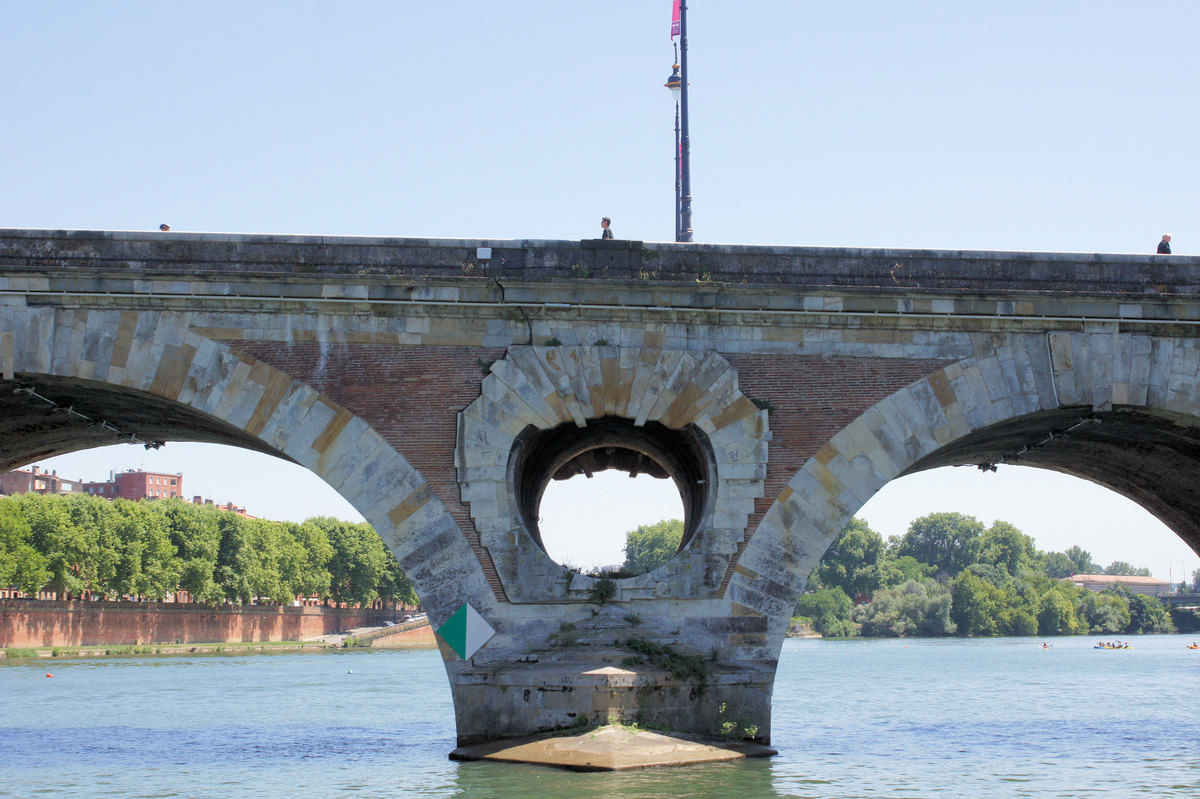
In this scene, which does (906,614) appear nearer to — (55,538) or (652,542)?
(652,542)

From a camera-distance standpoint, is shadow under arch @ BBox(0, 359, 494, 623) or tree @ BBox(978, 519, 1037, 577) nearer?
shadow under arch @ BBox(0, 359, 494, 623)

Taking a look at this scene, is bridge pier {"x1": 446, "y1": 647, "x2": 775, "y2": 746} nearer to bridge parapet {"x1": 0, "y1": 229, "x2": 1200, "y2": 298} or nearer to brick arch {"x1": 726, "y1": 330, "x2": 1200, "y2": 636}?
brick arch {"x1": 726, "y1": 330, "x2": 1200, "y2": 636}

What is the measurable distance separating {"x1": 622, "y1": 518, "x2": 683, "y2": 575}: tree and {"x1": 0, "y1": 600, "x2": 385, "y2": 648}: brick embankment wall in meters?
43.3

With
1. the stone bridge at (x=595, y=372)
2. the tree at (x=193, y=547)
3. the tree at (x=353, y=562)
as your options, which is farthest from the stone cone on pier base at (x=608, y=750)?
the tree at (x=353, y=562)

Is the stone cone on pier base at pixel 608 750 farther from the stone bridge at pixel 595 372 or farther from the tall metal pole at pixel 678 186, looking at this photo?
the tall metal pole at pixel 678 186

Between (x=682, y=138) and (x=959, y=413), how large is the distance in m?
9.45

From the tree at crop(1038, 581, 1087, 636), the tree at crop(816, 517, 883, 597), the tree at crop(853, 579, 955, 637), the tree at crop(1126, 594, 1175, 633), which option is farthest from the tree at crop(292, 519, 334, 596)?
the tree at crop(1126, 594, 1175, 633)

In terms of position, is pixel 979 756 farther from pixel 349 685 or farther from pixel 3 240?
pixel 349 685

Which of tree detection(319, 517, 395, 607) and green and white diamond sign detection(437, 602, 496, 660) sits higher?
tree detection(319, 517, 395, 607)

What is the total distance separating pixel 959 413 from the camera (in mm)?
20484

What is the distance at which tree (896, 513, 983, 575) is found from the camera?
483 feet

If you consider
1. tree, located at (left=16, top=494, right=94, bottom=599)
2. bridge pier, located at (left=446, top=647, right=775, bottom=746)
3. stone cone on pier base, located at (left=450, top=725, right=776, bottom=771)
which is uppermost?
tree, located at (left=16, top=494, right=94, bottom=599)

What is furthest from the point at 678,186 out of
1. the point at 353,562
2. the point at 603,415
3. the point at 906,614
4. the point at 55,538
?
the point at 906,614

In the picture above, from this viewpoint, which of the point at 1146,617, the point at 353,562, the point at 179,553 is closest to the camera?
the point at 179,553
